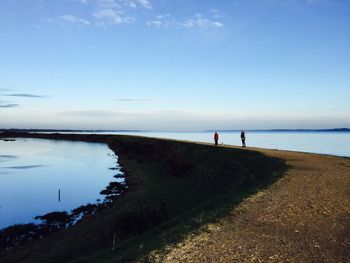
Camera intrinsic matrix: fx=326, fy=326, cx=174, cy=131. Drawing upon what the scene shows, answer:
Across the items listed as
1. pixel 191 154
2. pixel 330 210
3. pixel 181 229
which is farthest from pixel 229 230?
pixel 191 154

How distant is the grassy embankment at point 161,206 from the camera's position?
15.6 metres

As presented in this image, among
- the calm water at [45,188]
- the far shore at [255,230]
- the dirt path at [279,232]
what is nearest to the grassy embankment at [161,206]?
the far shore at [255,230]

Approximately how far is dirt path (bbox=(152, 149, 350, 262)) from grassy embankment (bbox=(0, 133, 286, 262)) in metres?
1.09

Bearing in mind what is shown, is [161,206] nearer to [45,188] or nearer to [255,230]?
[255,230]

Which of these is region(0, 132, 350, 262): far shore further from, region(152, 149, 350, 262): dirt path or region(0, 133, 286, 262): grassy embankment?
region(0, 133, 286, 262): grassy embankment

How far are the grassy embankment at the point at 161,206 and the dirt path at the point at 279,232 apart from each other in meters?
1.09

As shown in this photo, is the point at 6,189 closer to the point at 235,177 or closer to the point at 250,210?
the point at 235,177

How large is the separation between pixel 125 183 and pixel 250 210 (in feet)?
98.3

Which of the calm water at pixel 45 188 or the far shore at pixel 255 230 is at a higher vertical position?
the far shore at pixel 255 230

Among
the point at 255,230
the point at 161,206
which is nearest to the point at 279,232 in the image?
the point at 255,230

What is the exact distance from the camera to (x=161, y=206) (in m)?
27.5

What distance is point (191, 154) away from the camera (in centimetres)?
5178

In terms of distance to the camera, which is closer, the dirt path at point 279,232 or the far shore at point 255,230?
the dirt path at point 279,232

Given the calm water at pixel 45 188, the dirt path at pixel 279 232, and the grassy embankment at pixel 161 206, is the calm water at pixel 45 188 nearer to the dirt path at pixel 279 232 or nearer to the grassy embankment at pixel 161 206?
the grassy embankment at pixel 161 206
